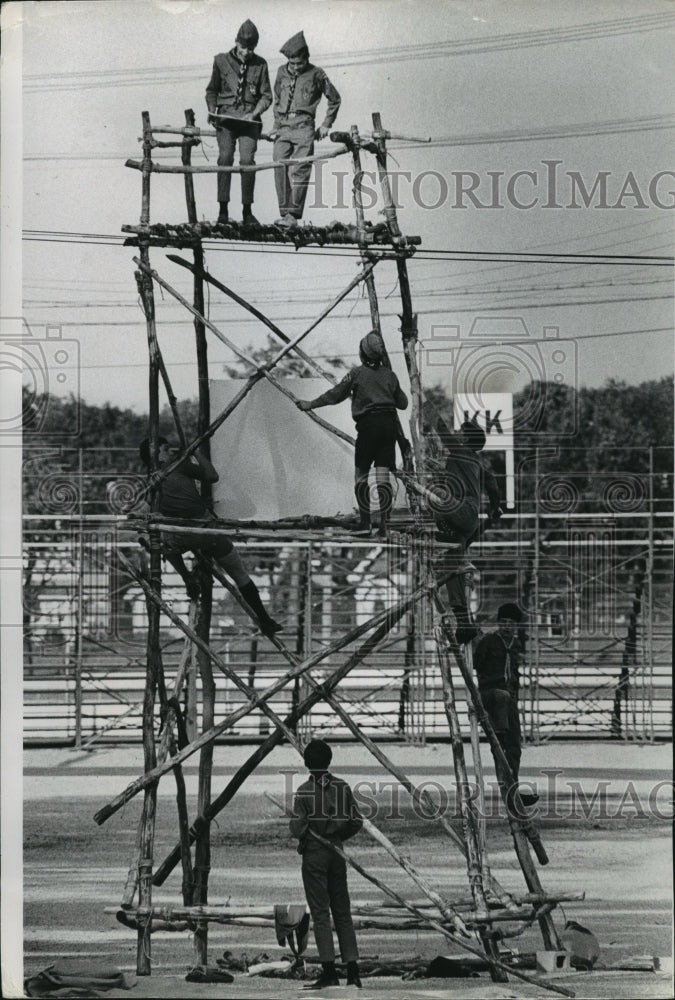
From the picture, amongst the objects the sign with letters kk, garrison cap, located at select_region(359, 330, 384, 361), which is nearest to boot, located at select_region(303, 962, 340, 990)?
garrison cap, located at select_region(359, 330, 384, 361)

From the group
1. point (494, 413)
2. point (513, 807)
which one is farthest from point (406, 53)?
point (513, 807)

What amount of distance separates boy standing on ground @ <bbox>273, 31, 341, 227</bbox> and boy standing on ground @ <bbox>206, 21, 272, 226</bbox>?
6.8 inches

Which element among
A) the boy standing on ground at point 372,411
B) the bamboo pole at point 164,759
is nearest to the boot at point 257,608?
the bamboo pole at point 164,759

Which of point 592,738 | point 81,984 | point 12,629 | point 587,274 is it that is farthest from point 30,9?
point 592,738

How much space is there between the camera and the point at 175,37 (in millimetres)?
13164

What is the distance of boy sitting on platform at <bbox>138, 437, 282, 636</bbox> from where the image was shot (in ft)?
39.1

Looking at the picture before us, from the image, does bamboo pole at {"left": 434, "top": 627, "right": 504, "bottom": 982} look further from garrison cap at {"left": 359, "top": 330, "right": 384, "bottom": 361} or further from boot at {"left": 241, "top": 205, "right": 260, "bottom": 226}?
boot at {"left": 241, "top": 205, "right": 260, "bottom": 226}

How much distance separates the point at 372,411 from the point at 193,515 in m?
1.69

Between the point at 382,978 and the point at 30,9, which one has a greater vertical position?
the point at 30,9

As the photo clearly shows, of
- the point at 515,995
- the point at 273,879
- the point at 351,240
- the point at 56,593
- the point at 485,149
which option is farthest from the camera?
the point at 56,593

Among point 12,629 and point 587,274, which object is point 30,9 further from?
point 587,274

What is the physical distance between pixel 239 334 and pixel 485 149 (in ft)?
34.2

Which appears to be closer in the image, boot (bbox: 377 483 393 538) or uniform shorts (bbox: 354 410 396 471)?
boot (bbox: 377 483 393 538)

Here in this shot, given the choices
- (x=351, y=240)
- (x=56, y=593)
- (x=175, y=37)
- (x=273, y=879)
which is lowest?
(x=273, y=879)
